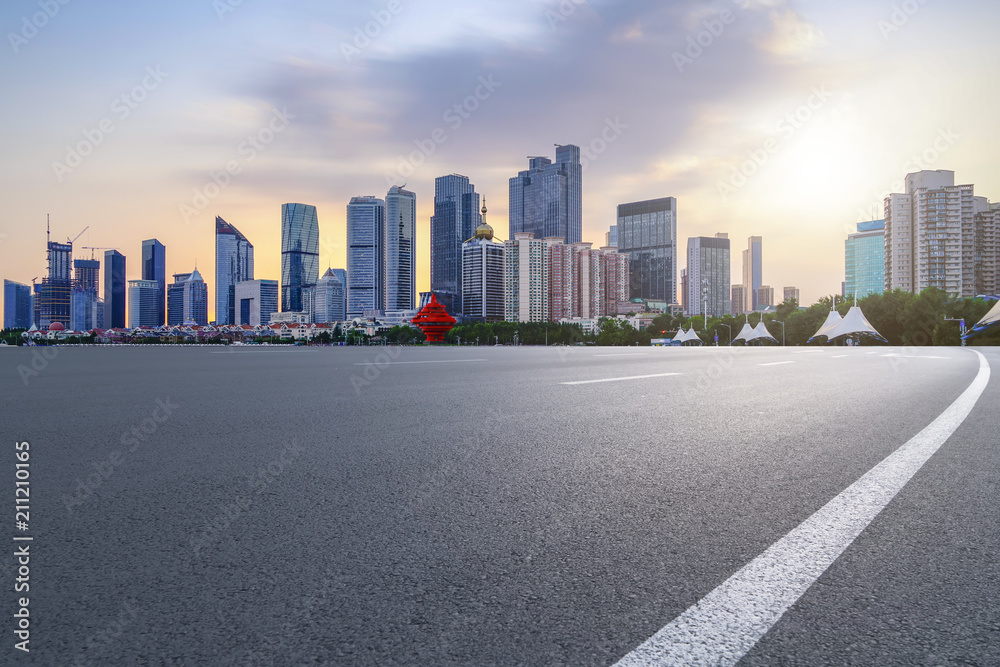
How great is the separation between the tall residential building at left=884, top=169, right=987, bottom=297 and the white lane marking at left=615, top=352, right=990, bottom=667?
171756mm

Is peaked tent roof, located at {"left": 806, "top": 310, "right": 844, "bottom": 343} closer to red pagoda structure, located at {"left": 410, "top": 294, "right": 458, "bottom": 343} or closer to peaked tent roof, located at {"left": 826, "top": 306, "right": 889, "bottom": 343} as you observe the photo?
peaked tent roof, located at {"left": 826, "top": 306, "right": 889, "bottom": 343}

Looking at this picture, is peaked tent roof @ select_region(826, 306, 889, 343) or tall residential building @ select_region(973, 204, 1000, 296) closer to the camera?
peaked tent roof @ select_region(826, 306, 889, 343)

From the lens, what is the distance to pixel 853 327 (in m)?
70.8

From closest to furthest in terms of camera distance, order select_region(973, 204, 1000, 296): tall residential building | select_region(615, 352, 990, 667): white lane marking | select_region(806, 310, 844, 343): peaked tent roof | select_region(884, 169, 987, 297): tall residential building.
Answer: select_region(615, 352, 990, 667): white lane marking
select_region(806, 310, 844, 343): peaked tent roof
select_region(884, 169, 987, 297): tall residential building
select_region(973, 204, 1000, 296): tall residential building

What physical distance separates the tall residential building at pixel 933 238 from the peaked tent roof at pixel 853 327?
9313cm

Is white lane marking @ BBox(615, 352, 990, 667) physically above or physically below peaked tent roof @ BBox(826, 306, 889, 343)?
below

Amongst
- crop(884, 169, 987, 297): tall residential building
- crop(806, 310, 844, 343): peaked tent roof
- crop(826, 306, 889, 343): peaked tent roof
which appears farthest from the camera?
crop(884, 169, 987, 297): tall residential building

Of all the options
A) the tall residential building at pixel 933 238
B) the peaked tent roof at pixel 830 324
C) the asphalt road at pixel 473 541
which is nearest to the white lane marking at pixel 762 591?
the asphalt road at pixel 473 541

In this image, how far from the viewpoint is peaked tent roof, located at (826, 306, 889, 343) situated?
69.6 metres

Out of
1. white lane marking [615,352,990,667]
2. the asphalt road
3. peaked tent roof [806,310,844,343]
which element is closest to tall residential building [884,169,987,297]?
peaked tent roof [806,310,844,343]

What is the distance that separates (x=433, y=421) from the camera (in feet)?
19.5

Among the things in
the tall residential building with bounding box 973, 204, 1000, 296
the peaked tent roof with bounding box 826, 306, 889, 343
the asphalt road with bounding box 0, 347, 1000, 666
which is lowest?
the asphalt road with bounding box 0, 347, 1000, 666

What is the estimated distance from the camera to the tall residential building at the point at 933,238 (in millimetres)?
150000

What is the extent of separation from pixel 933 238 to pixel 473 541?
18295cm
